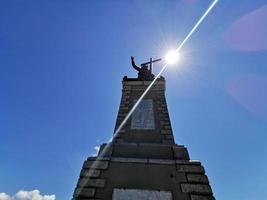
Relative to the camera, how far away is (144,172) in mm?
5414

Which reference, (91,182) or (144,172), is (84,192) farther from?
(144,172)

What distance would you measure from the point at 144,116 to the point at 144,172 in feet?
10.2

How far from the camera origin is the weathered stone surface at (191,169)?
536 cm

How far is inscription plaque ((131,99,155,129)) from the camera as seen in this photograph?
7680 millimetres

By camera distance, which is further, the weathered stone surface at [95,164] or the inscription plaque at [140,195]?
the weathered stone surface at [95,164]

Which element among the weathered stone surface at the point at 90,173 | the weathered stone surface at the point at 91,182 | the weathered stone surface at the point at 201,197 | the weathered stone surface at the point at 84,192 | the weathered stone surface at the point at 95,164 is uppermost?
the weathered stone surface at the point at 95,164

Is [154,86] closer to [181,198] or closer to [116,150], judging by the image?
[116,150]

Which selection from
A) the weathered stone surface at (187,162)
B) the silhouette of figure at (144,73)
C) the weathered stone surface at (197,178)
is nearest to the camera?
the weathered stone surface at (197,178)

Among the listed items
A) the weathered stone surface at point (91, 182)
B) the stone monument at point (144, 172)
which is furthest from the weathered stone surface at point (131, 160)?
the weathered stone surface at point (91, 182)

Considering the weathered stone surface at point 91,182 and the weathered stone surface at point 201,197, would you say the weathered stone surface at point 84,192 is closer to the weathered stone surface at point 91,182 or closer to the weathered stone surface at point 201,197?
the weathered stone surface at point 91,182

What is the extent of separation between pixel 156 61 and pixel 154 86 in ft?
9.66

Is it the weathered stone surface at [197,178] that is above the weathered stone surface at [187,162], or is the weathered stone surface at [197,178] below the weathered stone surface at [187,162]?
below

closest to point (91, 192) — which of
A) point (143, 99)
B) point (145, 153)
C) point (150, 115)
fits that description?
point (145, 153)

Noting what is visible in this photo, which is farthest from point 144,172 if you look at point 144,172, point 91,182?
point 91,182
